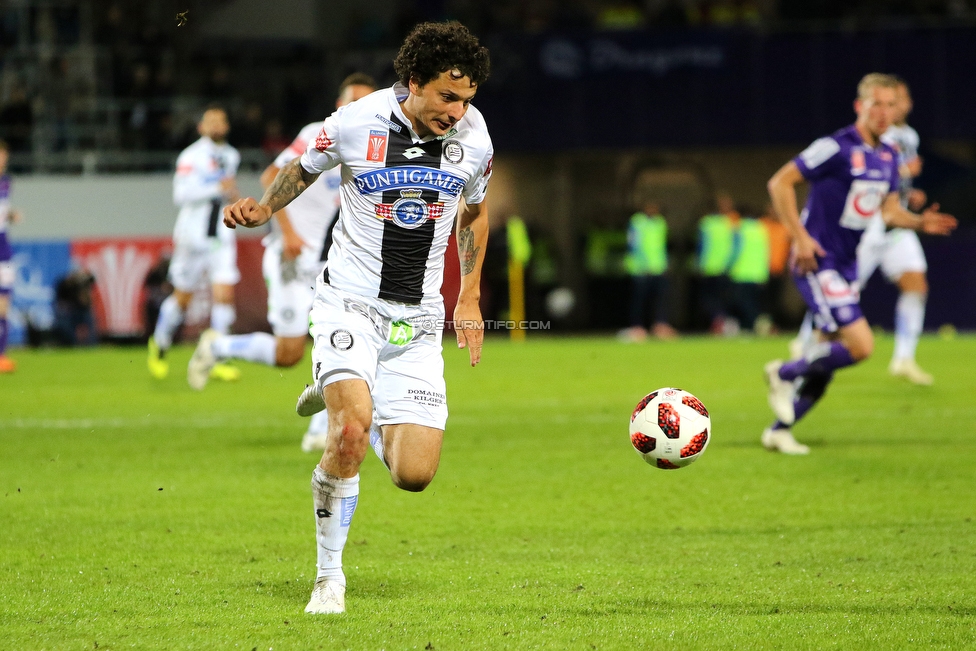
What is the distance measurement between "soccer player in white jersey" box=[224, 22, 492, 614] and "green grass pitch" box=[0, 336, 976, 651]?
0.57 meters

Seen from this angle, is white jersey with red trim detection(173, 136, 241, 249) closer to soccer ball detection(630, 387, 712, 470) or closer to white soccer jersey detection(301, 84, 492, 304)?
soccer ball detection(630, 387, 712, 470)

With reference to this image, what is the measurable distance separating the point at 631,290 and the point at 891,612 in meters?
20.2

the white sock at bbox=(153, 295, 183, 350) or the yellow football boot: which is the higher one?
the white sock at bbox=(153, 295, 183, 350)

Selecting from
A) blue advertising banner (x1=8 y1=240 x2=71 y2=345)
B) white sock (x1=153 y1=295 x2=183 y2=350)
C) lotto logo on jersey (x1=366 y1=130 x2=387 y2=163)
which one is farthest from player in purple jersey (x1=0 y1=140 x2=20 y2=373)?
lotto logo on jersey (x1=366 y1=130 x2=387 y2=163)

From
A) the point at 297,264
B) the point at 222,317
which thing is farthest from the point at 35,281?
the point at 297,264

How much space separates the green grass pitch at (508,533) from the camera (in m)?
4.59

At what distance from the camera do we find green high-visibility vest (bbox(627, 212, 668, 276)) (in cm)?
2217

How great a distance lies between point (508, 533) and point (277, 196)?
2.20 meters

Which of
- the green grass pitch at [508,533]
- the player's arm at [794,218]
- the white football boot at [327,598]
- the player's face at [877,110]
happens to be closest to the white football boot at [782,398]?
the green grass pitch at [508,533]

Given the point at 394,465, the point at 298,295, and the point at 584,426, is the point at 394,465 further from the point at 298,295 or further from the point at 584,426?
the point at 584,426

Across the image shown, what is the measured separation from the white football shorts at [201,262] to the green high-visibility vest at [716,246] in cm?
1113

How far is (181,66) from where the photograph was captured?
2517 centimetres

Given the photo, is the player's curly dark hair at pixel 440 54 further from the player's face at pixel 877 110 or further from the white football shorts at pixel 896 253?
the white football shorts at pixel 896 253

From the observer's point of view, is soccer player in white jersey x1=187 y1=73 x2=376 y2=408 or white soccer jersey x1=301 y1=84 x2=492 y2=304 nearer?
white soccer jersey x1=301 y1=84 x2=492 y2=304
